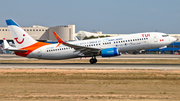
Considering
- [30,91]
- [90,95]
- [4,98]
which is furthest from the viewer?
[30,91]

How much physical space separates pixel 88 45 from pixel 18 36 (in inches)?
496

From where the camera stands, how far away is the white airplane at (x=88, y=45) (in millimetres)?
42219

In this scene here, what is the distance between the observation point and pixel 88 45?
4362cm

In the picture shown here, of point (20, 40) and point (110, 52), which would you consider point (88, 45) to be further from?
point (20, 40)

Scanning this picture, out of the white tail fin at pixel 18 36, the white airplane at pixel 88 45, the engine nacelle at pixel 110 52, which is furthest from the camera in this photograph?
the white tail fin at pixel 18 36

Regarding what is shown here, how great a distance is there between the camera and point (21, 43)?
43.9 m

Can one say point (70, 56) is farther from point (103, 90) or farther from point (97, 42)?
point (103, 90)

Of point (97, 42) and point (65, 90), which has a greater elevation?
point (97, 42)

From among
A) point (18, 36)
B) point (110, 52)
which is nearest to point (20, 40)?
point (18, 36)

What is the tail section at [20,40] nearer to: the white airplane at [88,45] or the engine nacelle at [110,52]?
the white airplane at [88,45]

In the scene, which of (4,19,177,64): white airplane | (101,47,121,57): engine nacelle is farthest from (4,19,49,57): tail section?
(101,47,121,57): engine nacelle

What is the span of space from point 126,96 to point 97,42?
2749 centimetres

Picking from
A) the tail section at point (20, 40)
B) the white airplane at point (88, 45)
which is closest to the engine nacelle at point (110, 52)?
the white airplane at point (88, 45)

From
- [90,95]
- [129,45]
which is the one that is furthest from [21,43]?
[90,95]
